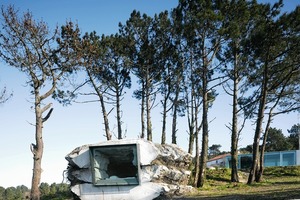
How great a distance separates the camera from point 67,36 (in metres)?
15.1

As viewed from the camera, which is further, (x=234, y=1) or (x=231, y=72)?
(x=231, y=72)

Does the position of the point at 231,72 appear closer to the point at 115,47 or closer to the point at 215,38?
the point at 215,38

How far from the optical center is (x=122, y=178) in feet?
37.5

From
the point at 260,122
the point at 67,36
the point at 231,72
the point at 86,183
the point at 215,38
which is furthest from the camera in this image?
the point at 231,72

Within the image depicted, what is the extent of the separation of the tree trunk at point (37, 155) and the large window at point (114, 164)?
2.85m

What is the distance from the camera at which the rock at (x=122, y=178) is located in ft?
36.6

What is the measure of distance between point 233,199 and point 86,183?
16.2 ft

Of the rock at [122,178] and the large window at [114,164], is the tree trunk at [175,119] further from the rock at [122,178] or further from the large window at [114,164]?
the rock at [122,178]

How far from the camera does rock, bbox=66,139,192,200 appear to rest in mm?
11164

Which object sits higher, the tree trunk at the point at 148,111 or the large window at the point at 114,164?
the tree trunk at the point at 148,111

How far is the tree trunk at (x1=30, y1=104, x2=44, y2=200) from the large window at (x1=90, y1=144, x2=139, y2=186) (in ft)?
9.34

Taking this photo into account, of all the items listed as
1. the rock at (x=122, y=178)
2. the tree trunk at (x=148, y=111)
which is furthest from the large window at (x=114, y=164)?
the tree trunk at (x=148, y=111)

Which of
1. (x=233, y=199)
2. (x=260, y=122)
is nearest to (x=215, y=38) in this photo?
(x=260, y=122)

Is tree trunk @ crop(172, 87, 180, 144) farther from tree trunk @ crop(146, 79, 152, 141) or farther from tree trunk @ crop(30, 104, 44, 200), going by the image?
tree trunk @ crop(30, 104, 44, 200)
